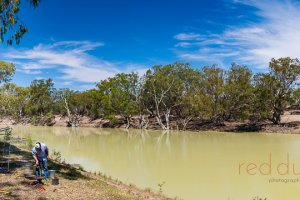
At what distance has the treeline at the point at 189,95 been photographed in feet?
133

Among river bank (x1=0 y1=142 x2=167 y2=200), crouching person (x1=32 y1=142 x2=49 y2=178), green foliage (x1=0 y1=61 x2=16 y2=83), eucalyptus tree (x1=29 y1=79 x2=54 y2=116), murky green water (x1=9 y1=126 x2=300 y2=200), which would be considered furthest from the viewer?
eucalyptus tree (x1=29 y1=79 x2=54 y2=116)

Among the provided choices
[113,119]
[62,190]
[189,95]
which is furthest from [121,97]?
[62,190]

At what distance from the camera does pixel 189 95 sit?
4831 centimetres

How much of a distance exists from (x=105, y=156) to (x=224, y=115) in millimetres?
29437

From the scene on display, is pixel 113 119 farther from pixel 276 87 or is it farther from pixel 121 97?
pixel 276 87

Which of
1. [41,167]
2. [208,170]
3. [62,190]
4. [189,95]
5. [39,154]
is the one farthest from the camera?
[189,95]

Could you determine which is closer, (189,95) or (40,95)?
(189,95)

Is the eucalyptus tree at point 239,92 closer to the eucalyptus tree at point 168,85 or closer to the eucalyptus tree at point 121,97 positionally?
the eucalyptus tree at point 168,85

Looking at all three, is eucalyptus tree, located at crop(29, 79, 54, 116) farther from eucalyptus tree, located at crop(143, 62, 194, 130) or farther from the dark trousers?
the dark trousers

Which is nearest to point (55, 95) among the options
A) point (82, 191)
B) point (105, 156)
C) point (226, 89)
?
point (226, 89)

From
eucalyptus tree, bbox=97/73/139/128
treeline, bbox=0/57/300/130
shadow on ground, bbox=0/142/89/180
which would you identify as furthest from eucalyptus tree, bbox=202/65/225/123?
shadow on ground, bbox=0/142/89/180

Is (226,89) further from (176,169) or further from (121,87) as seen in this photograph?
(176,169)

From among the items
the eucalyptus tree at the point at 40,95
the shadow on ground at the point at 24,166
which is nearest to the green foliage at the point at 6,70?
the shadow on ground at the point at 24,166

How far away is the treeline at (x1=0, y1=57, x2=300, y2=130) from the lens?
4064cm
